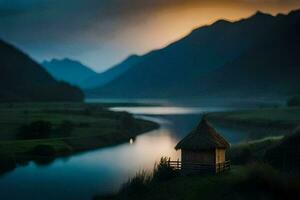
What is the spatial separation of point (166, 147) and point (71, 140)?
17849 mm

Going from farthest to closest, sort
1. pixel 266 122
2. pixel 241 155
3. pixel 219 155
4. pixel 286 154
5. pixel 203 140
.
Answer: pixel 266 122, pixel 241 155, pixel 219 155, pixel 203 140, pixel 286 154

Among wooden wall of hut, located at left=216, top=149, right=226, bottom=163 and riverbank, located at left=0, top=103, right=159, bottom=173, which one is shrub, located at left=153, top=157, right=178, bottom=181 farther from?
riverbank, located at left=0, top=103, right=159, bottom=173

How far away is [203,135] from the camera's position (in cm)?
4978

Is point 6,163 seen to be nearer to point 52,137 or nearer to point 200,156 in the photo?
point 52,137

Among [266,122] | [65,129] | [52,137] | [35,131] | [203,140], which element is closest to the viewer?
[203,140]

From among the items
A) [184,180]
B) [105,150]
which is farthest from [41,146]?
[184,180]

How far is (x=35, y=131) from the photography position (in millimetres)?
91562

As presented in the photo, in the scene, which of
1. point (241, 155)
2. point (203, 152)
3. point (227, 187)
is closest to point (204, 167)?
point (203, 152)

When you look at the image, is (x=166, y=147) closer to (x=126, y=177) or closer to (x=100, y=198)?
(x=126, y=177)

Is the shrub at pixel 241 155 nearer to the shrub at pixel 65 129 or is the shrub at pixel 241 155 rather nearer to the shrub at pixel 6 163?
the shrub at pixel 6 163

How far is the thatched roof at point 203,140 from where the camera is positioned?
4866 cm

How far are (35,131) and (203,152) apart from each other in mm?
50482

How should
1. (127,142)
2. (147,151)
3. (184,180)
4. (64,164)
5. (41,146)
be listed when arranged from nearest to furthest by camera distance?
1. (184,180)
2. (64,164)
3. (41,146)
4. (147,151)
5. (127,142)

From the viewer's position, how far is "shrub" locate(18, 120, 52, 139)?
9125 centimetres
